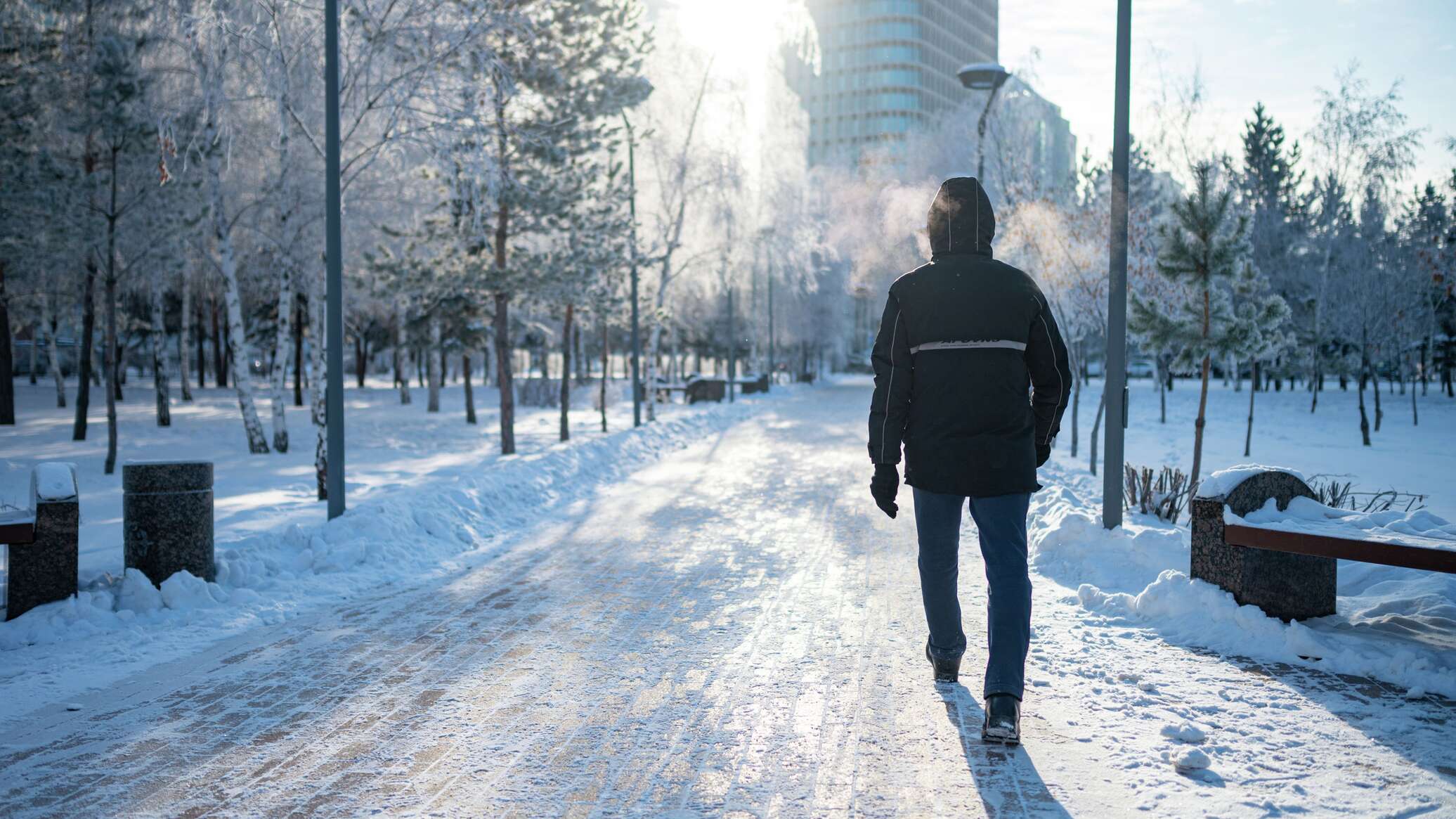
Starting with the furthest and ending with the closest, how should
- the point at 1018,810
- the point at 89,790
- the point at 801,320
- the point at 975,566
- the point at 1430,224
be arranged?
the point at 801,320, the point at 1430,224, the point at 975,566, the point at 89,790, the point at 1018,810

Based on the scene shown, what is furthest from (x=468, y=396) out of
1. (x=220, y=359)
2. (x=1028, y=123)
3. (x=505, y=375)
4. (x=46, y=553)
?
(x=220, y=359)

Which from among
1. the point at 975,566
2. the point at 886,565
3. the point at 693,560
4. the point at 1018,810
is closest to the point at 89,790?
the point at 1018,810

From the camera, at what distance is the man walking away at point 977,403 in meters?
3.75

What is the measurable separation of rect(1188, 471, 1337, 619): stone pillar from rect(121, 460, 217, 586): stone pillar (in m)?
6.51

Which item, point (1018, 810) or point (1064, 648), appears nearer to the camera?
point (1018, 810)

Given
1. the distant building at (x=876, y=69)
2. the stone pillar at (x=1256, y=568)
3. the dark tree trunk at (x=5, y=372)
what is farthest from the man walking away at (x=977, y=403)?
the distant building at (x=876, y=69)

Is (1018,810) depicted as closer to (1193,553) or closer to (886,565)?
(1193,553)

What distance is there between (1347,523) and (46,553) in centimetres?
816

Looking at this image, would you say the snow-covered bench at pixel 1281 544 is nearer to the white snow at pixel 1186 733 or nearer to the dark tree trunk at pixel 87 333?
the white snow at pixel 1186 733

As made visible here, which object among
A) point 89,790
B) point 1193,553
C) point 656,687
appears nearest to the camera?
point 89,790

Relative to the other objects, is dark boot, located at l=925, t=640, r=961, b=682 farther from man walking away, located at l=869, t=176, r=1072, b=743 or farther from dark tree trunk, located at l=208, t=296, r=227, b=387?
dark tree trunk, located at l=208, t=296, r=227, b=387

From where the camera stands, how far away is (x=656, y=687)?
14.6ft

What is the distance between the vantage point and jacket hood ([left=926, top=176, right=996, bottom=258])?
12.9 ft

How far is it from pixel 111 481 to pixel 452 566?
8373 millimetres
